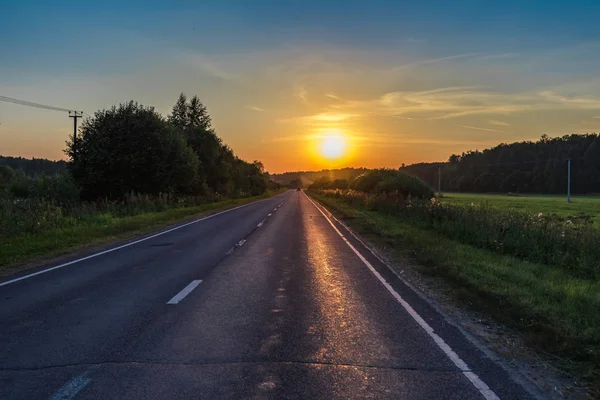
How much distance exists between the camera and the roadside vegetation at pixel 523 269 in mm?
5934

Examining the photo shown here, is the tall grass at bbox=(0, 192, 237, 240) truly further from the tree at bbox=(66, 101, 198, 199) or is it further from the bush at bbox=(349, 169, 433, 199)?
the bush at bbox=(349, 169, 433, 199)

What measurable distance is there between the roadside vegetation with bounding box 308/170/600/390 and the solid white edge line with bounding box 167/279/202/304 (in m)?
5.02

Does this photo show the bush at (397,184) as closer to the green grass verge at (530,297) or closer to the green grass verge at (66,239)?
the green grass verge at (66,239)

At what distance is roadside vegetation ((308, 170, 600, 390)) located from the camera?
19.5 ft

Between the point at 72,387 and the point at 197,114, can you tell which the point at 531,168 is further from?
the point at 72,387

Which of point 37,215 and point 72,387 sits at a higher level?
point 37,215

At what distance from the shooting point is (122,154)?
33.7m

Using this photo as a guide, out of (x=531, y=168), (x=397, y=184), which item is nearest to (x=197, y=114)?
(x=397, y=184)

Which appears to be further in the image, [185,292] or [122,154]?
[122,154]

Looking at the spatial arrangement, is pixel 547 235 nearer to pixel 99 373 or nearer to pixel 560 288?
pixel 560 288

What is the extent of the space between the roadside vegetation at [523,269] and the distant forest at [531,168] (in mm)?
76034

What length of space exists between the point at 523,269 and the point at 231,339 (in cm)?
819

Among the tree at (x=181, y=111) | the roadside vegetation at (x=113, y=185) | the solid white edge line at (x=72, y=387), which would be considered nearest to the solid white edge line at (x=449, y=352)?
the solid white edge line at (x=72, y=387)

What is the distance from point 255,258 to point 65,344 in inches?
288
